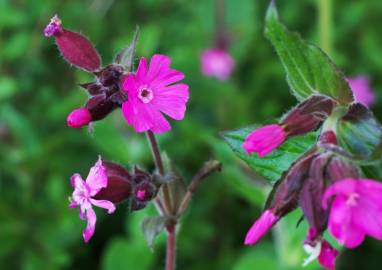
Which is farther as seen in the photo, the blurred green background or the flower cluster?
the blurred green background

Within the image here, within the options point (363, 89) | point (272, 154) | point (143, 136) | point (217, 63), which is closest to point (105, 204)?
point (272, 154)

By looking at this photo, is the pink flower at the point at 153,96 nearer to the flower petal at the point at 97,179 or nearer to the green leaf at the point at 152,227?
the flower petal at the point at 97,179

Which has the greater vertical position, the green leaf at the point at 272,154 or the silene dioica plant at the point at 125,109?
the silene dioica plant at the point at 125,109

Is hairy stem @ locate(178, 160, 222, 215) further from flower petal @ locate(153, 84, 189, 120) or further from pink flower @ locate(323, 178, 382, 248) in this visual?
pink flower @ locate(323, 178, 382, 248)

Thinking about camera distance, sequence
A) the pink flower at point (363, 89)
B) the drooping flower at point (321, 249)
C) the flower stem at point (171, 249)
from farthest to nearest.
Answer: the pink flower at point (363, 89), the flower stem at point (171, 249), the drooping flower at point (321, 249)

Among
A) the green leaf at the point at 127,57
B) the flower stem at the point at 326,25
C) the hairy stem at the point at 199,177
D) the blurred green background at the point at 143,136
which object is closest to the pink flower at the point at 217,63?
the blurred green background at the point at 143,136

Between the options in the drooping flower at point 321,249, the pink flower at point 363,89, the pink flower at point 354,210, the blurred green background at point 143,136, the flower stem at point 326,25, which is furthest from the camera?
the pink flower at point 363,89

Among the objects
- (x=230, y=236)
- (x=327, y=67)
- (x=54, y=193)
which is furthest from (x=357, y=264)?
(x=327, y=67)

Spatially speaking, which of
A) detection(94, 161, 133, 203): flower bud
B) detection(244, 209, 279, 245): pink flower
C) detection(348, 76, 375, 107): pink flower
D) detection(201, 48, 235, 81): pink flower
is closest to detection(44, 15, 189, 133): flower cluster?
detection(94, 161, 133, 203): flower bud

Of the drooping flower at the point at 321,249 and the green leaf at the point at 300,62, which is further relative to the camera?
the green leaf at the point at 300,62
